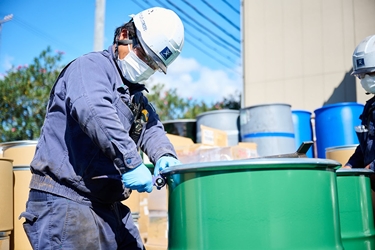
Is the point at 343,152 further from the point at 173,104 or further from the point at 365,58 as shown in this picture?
the point at 173,104

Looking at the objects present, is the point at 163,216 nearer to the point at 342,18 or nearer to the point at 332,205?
the point at 332,205

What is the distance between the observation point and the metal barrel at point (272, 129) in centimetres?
568

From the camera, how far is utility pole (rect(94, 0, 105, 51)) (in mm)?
5785

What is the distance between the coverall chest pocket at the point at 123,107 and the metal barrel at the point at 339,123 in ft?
13.0

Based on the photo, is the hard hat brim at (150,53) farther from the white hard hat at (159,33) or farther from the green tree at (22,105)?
the green tree at (22,105)

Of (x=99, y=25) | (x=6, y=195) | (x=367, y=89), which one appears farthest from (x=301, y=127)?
(x=6, y=195)

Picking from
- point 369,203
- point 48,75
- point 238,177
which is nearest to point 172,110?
point 48,75

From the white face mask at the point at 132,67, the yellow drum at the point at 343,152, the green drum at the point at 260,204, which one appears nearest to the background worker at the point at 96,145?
the white face mask at the point at 132,67

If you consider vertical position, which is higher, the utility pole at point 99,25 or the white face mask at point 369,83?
Result: the utility pole at point 99,25

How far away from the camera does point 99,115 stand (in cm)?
189

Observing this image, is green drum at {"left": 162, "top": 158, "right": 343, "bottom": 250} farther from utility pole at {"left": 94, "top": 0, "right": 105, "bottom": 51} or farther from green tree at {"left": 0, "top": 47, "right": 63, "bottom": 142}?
green tree at {"left": 0, "top": 47, "right": 63, "bottom": 142}

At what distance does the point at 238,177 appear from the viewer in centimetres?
186

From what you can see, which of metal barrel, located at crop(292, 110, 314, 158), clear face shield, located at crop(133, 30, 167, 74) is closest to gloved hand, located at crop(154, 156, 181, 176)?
clear face shield, located at crop(133, 30, 167, 74)

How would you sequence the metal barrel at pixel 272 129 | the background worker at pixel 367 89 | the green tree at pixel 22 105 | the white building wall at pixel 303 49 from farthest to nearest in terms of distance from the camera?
the green tree at pixel 22 105, the white building wall at pixel 303 49, the metal barrel at pixel 272 129, the background worker at pixel 367 89
